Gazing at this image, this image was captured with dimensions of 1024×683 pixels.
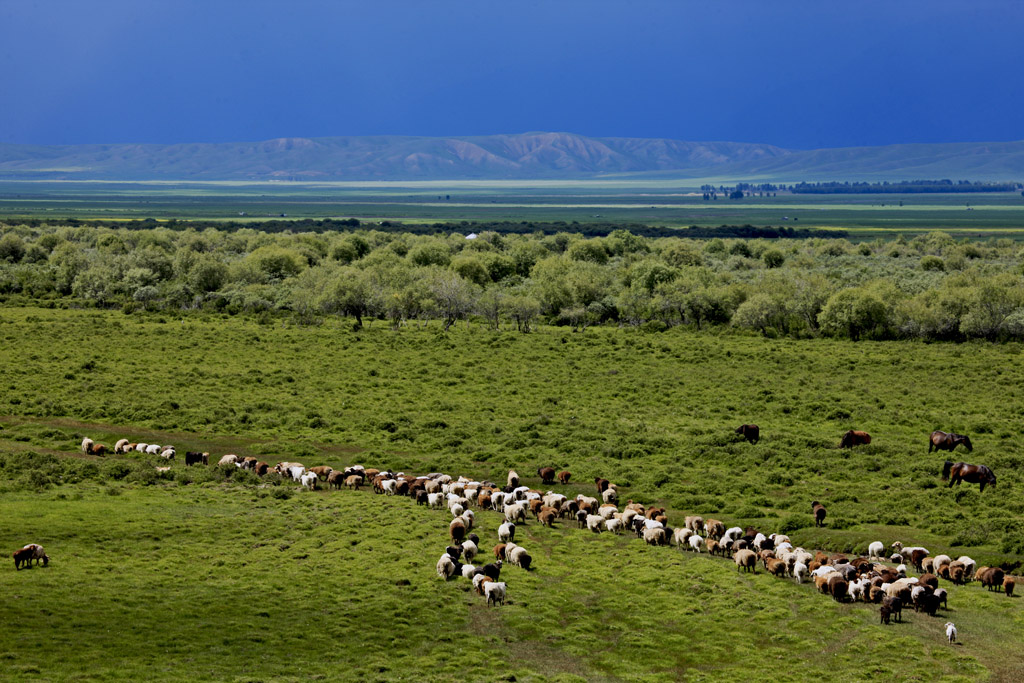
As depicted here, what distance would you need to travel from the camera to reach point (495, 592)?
22.5 m

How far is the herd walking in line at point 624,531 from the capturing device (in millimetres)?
22828

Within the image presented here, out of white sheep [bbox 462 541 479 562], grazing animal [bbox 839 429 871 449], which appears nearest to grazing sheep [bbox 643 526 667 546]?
white sheep [bbox 462 541 479 562]

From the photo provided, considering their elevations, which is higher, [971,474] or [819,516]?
[971,474]

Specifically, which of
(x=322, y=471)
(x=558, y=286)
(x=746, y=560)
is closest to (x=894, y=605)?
(x=746, y=560)

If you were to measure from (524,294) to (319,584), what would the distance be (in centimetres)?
6036

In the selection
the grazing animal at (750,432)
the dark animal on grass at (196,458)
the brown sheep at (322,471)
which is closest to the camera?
the brown sheep at (322,471)

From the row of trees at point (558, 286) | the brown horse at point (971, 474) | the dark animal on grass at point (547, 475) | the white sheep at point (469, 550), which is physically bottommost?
the dark animal on grass at point (547, 475)

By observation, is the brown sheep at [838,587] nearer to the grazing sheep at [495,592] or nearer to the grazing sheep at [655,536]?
the grazing sheep at [655,536]

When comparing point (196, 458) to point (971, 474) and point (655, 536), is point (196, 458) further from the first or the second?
point (971, 474)

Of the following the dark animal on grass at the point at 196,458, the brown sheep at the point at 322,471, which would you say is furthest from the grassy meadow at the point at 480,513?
the brown sheep at the point at 322,471

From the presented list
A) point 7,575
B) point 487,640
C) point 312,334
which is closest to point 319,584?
point 487,640

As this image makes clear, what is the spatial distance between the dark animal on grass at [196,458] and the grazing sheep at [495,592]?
17.3m

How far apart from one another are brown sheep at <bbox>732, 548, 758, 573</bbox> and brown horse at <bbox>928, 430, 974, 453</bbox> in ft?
53.5

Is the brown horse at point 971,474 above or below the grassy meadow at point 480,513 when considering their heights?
above
